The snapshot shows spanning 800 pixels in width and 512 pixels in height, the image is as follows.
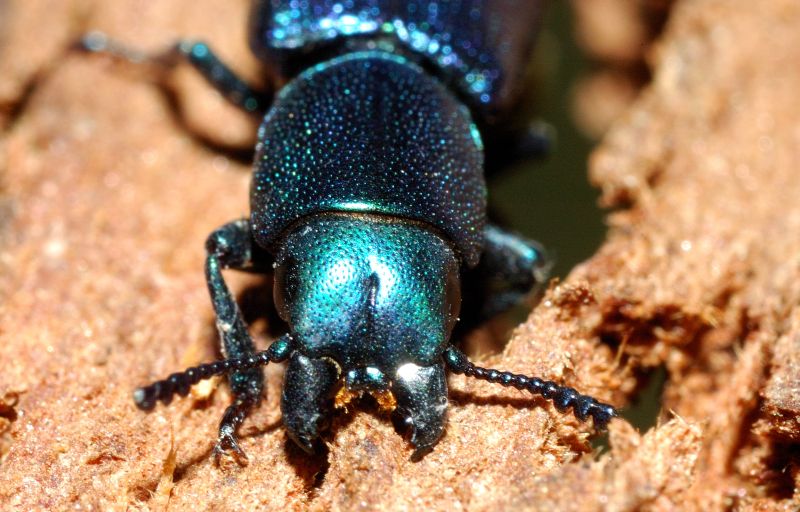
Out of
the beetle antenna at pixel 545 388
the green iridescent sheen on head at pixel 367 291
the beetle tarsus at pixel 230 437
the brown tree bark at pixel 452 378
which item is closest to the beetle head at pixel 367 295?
the green iridescent sheen on head at pixel 367 291

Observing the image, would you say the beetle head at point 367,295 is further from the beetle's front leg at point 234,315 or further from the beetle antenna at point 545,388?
the beetle's front leg at point 234,315

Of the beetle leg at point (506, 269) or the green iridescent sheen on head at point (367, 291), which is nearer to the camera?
the green iridescent sheen on head at point (367, 291)

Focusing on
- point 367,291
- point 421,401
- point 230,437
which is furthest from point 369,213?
point 230,437

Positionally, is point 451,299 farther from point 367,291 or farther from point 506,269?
point 506,269

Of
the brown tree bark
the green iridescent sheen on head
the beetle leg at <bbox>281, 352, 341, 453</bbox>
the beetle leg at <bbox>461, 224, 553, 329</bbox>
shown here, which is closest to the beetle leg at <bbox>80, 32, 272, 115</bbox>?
the brown tree bark

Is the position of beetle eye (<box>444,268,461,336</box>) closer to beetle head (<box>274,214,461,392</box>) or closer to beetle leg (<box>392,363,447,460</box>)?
beetle head (<box>274,214,461,392</box>)
